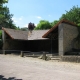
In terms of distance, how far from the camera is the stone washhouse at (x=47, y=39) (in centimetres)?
2680

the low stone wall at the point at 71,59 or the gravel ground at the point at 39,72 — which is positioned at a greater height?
the low stone wall at the point at 71,59

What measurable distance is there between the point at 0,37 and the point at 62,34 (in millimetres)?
14073

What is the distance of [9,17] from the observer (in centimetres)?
8056

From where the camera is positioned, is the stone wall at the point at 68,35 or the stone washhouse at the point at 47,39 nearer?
the stone washhouse at the point at 47,39

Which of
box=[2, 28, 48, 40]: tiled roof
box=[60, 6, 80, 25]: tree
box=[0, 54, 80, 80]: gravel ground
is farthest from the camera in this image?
box=[60, 6, 80, 25]: tree

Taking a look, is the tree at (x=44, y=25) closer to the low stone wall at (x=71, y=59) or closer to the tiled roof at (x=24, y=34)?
the tiled roof at (x=24, y=34)

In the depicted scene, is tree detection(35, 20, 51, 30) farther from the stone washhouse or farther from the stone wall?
the stone wall

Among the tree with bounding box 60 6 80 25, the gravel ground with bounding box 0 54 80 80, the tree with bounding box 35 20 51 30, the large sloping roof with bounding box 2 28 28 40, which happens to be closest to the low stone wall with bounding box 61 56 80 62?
the gravel ground with bounding box 0 54 80 80

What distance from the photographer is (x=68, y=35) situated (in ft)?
90.6

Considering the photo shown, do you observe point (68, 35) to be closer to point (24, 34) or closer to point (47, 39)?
point (47, 39)

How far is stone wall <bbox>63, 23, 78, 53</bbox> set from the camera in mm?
26906

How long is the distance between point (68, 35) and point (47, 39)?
20.4ft

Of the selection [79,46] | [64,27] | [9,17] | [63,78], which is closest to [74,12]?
[79,46]

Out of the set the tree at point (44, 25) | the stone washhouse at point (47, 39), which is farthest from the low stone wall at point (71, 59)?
the tree at point (44, 25)
